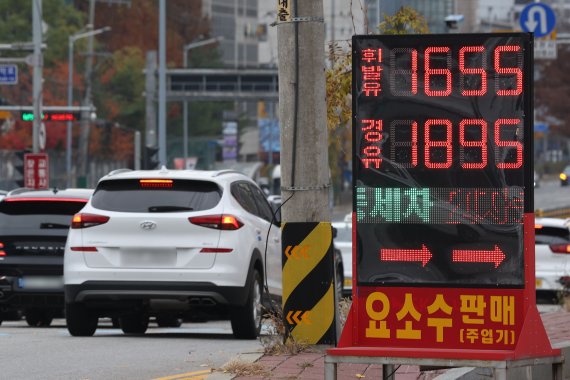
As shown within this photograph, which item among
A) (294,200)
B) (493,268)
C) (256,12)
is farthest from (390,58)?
(256,12)

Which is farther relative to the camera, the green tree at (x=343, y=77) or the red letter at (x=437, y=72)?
the green tree at (x=343, y=77)

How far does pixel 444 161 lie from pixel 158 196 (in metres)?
6.41

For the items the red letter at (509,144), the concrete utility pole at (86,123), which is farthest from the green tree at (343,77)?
the concrete utility pole at (86,123)

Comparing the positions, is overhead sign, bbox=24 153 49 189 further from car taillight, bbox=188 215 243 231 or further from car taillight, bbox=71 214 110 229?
car taillight, bbox=188 215 243 231

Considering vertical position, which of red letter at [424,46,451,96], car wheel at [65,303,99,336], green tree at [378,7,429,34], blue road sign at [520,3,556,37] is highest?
blue road sign at [520,3,556,37]

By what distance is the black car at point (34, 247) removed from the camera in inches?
653

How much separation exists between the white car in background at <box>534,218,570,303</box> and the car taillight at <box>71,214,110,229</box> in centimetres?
1096

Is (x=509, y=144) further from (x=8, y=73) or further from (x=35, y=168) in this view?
(x=8, y=73)

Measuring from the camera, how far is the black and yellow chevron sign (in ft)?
36.0

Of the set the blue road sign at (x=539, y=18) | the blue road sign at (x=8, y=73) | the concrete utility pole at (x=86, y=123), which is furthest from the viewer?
the concrete utility pole at (x=86, y=123)

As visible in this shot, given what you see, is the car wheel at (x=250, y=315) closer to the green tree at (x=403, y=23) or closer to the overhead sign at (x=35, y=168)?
the green tree at (x=403, y=23)

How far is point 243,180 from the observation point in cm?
1534

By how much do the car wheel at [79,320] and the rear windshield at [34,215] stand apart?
7.81 ft

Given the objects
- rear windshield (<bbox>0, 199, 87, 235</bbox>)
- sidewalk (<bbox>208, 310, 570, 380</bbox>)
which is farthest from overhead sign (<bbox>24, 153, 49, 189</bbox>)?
sidewalk (<bbox>208, 310, 570, 380</bbox>)
